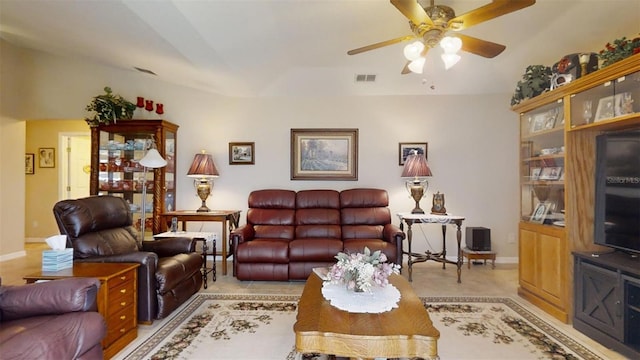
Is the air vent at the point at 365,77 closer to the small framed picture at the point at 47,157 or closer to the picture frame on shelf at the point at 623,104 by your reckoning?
the picture frame on shelf at the point at 623,104

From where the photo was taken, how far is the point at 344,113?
4.68 meters

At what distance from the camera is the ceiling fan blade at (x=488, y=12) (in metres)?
1.87

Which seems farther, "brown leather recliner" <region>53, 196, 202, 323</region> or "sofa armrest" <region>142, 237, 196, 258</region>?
"sofa armrest" <region>142, 237, 196, 258</region>

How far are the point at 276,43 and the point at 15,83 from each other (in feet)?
14.5

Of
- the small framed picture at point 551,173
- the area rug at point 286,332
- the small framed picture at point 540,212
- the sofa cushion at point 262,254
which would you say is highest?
the small framed picture at point 551,173

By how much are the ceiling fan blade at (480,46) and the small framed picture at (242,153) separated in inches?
125

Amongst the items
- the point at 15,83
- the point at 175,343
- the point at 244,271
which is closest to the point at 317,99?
the point at 244,271

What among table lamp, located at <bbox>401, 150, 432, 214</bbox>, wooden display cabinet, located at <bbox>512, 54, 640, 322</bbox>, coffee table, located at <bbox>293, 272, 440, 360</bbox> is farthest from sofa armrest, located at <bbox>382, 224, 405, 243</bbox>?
coffee table, located at <bbox>293, 272, 440, 360</bbox>

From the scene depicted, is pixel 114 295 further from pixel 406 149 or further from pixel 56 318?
pixel 406 149

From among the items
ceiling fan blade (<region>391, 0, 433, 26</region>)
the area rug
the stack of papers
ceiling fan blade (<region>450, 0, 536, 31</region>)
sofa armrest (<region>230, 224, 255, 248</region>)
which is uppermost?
ceiling fan blade (<region>391, 0, 433, 26</region>)

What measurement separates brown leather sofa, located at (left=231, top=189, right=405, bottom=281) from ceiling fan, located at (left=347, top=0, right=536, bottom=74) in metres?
2.02

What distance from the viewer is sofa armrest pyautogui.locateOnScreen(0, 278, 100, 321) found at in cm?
162

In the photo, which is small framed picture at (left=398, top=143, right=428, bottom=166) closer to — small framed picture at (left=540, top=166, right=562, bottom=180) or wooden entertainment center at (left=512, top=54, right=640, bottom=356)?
wooden entertainment center at (left=512, top=54, right=640, bottom=356)

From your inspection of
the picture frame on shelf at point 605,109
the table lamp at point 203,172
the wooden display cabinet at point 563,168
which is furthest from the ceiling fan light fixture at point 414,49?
the table lamp at point 203,172
